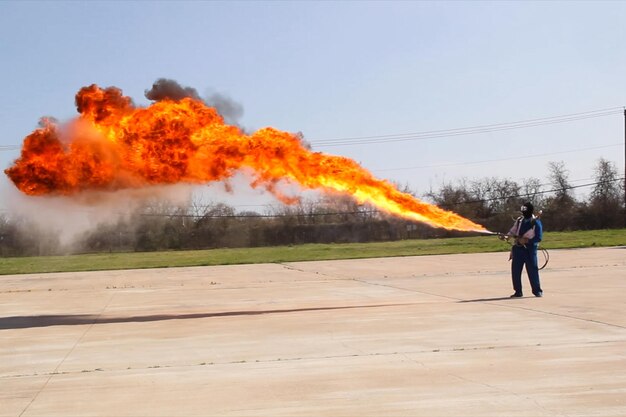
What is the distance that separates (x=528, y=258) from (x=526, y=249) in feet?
0.81

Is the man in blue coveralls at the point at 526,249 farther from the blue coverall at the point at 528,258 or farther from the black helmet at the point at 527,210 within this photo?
the black helmet at the point at 527,210

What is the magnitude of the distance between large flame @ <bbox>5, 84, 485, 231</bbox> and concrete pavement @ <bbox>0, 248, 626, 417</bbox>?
311cm

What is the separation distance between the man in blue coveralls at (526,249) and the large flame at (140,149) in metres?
2.24

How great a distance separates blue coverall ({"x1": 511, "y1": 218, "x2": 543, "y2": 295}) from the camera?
57.1ft

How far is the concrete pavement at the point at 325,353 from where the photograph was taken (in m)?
7.58

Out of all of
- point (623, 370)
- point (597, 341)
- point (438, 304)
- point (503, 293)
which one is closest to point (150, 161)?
point (438, 304)

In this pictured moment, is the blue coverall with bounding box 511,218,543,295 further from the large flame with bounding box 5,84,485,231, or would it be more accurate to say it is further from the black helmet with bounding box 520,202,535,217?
the large flame with bounding box 5,84,485,231

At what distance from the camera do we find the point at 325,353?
→ 1044cm

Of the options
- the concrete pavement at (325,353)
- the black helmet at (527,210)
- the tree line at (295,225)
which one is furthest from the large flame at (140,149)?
the tree line at (295,225)

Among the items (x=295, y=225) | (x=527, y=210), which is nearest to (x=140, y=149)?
(x=527, y=210)

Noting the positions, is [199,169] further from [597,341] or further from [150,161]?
[597,341]

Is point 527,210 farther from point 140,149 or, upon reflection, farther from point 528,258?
point 140,149

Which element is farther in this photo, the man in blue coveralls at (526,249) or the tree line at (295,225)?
the tree line at (295,225)

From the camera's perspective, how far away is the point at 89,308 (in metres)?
18.3
